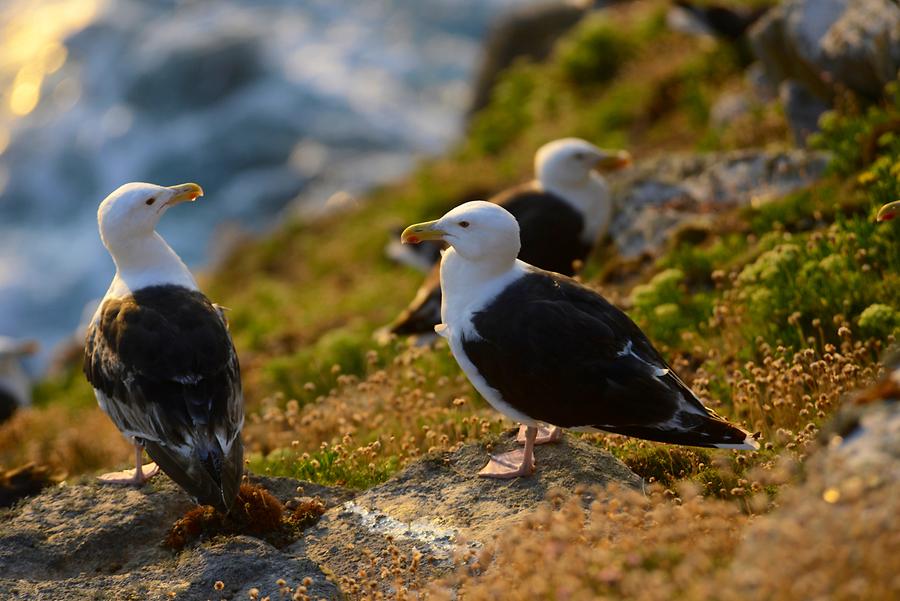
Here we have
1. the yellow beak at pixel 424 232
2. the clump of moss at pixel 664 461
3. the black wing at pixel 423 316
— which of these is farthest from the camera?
the black wing at pixel 423 316

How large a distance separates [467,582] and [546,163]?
20.7 ft

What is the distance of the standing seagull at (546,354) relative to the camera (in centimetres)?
568

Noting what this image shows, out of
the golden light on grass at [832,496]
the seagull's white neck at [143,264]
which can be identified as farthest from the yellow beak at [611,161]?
the golden light on grass at [832,496]

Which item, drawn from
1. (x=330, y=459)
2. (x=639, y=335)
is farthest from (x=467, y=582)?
(x=330, y=459)

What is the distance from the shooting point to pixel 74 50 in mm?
31328

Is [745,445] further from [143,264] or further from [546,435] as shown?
[143,264]

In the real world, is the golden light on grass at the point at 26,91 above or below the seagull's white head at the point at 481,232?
above

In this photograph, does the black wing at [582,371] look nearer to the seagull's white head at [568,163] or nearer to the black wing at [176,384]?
the black wing at [176,384]

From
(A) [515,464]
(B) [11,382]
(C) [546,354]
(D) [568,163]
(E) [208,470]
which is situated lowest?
(B) [11,382]

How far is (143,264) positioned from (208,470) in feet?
6.09

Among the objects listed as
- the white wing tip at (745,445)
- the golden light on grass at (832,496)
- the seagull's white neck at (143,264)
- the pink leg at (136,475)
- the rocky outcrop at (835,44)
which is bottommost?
the pink leg at (136,475)

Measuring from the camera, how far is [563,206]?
10.2 metres

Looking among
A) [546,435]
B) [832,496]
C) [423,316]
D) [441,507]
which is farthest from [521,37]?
[832,496]

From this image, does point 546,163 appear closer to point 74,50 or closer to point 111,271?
point 111,271
